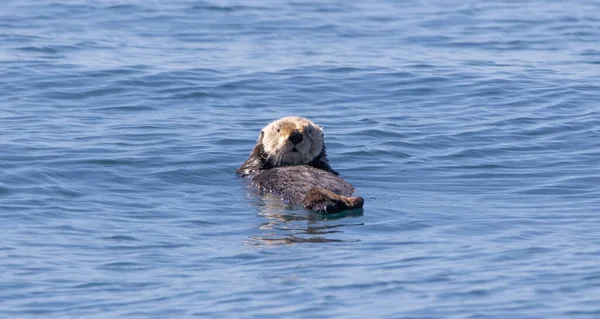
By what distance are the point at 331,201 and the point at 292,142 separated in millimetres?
1769

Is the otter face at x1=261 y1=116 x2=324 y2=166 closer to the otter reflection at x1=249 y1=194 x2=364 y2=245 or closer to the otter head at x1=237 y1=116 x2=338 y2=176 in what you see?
the otter head at x1=237 y1=116 x2=338 y2=176

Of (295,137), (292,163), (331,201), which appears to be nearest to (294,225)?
(331,201)

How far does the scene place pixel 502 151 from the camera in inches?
392

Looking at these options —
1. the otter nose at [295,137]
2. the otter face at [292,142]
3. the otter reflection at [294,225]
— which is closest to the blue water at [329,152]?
the otter reflection at [294,225]

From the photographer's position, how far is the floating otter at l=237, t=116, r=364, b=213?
312 inches

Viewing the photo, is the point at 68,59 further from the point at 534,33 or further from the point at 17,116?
the point at 534,33

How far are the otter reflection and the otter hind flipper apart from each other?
85 millimetres

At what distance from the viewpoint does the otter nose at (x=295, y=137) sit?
870 cm

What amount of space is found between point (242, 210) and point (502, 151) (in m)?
3.23

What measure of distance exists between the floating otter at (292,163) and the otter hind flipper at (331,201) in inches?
21.5

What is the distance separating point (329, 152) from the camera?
10070 millimetres

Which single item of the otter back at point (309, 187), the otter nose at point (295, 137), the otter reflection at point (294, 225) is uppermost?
the otter nose at point (295, 137)

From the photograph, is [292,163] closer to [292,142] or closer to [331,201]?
[292,142]

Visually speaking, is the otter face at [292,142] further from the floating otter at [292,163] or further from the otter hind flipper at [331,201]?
the otter hind flipper at [331,201]
